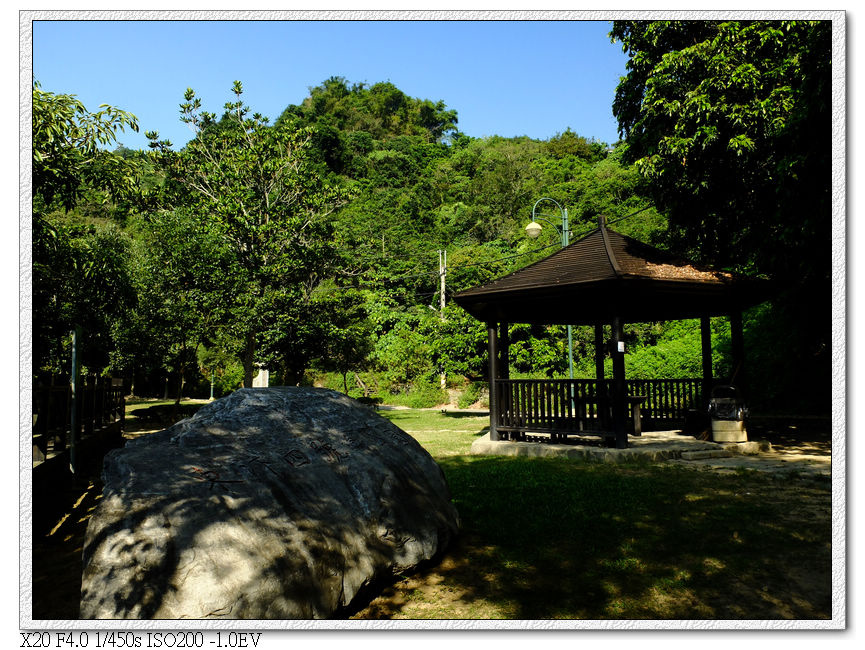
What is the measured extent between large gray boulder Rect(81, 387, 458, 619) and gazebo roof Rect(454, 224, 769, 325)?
224 inches

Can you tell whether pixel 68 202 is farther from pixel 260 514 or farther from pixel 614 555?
pixel 614 555

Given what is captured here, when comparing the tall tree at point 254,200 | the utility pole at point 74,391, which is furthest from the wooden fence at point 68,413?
the tall tree at point 254,200

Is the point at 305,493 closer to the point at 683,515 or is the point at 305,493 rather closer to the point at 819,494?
the point at 683,515

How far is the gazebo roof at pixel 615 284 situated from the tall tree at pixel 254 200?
6692 mm

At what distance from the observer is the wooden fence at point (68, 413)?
682cm

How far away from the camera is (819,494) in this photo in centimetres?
649

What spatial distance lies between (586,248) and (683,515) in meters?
5.98

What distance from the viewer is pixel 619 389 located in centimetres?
969

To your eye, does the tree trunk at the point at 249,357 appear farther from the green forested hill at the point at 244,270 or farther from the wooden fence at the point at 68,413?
the wooden fence at the point at 68,413

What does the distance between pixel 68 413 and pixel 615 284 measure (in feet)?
27.4

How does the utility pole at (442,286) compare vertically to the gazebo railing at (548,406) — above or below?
above

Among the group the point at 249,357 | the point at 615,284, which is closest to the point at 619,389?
the point at 615,284

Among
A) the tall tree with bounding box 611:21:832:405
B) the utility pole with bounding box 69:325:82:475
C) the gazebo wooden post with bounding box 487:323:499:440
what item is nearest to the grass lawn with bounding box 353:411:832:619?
the tall tree with bounding box 611:21:832:405

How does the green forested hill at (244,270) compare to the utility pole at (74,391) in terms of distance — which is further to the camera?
the green forested hill at (244,270)
